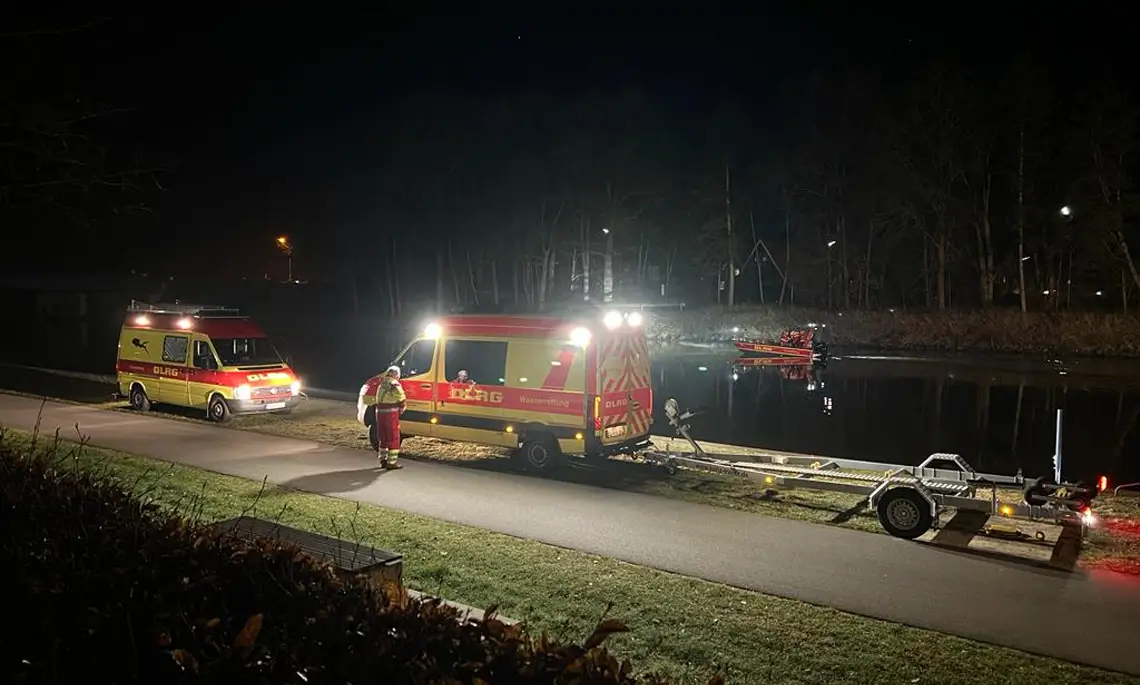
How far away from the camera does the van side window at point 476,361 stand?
13.6 m

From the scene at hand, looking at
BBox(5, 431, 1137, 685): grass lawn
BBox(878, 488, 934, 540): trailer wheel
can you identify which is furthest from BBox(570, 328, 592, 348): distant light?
BBox(878, 488, 934, 540): trailer wheel

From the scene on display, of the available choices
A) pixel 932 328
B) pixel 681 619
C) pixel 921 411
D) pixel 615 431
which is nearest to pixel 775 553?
pixel 681 619

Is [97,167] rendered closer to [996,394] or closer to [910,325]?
[996,394]

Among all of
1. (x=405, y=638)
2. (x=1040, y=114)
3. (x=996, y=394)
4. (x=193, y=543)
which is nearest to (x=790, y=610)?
(x=405, y=638)

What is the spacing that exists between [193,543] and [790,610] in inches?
177

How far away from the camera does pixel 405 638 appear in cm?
384

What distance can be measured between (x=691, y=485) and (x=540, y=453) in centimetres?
236

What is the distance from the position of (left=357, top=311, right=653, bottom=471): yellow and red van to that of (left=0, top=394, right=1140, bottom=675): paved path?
1.00 metres

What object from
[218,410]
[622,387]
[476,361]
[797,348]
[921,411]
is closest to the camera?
[622,387]

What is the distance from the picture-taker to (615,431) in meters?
12.9

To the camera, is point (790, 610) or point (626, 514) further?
point (626, 514)

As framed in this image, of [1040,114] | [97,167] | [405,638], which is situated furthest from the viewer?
[1040,114]

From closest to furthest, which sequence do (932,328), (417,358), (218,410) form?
(417,358) → (218,410) → (932,328)

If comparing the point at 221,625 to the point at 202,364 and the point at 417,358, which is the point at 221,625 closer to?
the point at 417,358
